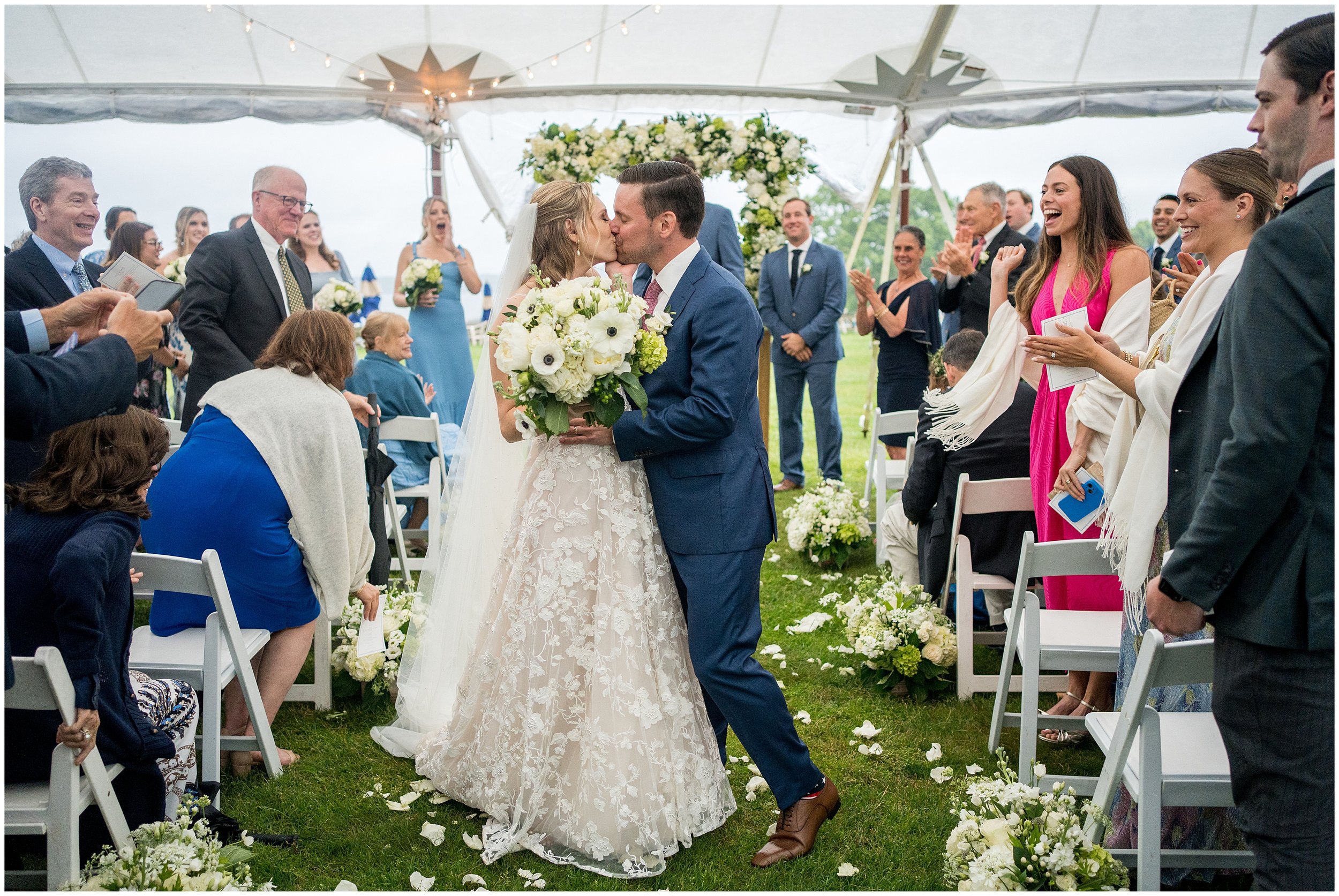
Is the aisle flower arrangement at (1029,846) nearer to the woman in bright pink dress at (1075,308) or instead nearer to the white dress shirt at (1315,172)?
the woman in bright pink dress at (1075,308)

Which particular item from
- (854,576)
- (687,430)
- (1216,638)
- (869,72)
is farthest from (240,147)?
(1216,638)

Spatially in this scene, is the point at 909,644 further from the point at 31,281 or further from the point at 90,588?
the point at 31,281

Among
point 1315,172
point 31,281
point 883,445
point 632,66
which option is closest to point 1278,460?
point 1315,172

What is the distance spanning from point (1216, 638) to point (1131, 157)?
999 cm

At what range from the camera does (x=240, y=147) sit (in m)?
10.5

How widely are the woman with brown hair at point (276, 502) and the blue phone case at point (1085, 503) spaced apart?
9.07ft

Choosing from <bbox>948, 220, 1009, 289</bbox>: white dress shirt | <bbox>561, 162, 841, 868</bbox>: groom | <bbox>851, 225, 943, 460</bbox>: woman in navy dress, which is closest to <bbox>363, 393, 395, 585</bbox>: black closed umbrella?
<bbox>561, 162, 841, 868</bbox>: groom

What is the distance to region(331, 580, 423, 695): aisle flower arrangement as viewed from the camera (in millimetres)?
4258

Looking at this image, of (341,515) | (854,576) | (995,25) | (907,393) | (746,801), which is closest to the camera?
(746,801)

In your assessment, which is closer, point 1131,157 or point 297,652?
point 297,652

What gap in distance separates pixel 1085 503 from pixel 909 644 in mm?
1094

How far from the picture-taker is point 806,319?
865 cm

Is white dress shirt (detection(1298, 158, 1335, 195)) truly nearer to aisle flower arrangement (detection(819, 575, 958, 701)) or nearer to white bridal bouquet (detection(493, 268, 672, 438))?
white bridal bouquet (detection(493, 268, 672, 438))

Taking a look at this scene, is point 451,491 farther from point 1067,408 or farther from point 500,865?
point 1067,408
